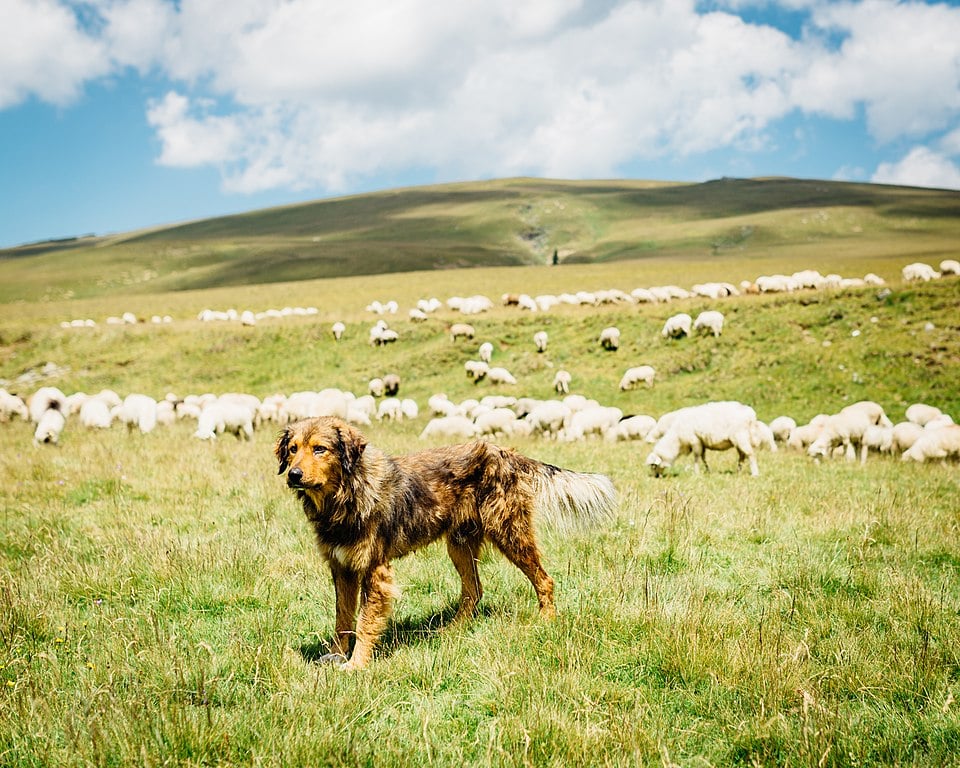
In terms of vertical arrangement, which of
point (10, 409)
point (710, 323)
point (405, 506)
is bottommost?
point (10, 409)

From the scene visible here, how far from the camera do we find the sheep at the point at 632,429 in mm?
17708

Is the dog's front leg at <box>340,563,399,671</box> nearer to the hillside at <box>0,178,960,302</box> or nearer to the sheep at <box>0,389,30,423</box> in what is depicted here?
the sheep at <box>0,389,30,423</box>

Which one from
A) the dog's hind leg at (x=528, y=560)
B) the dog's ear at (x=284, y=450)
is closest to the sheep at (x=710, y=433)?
the dog's hind leg at (x=528, y=560)

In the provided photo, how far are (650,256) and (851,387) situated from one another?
207 ft

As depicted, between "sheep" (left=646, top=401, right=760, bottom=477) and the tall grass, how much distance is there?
1142mm

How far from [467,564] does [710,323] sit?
23.0 metres

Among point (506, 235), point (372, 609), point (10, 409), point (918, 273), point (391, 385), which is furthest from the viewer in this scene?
point (506, 235)

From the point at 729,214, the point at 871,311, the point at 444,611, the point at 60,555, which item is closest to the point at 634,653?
the point at 444,611

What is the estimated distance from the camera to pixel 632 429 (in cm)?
1783

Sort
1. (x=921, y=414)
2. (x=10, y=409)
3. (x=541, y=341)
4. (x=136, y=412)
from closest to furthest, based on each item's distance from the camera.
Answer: (x=921, y=414) → (x=136, y=412) → (x=10, y=409) → (x=541, y=341)

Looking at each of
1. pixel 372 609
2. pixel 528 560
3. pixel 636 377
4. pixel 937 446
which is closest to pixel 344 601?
pixel 372 609

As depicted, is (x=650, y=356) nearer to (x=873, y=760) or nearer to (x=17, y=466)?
(x=17, y=466)

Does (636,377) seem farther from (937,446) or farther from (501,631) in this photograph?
(501,631)

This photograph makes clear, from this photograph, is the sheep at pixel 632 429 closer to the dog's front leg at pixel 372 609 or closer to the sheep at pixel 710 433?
the sheep at pixel 710 433
